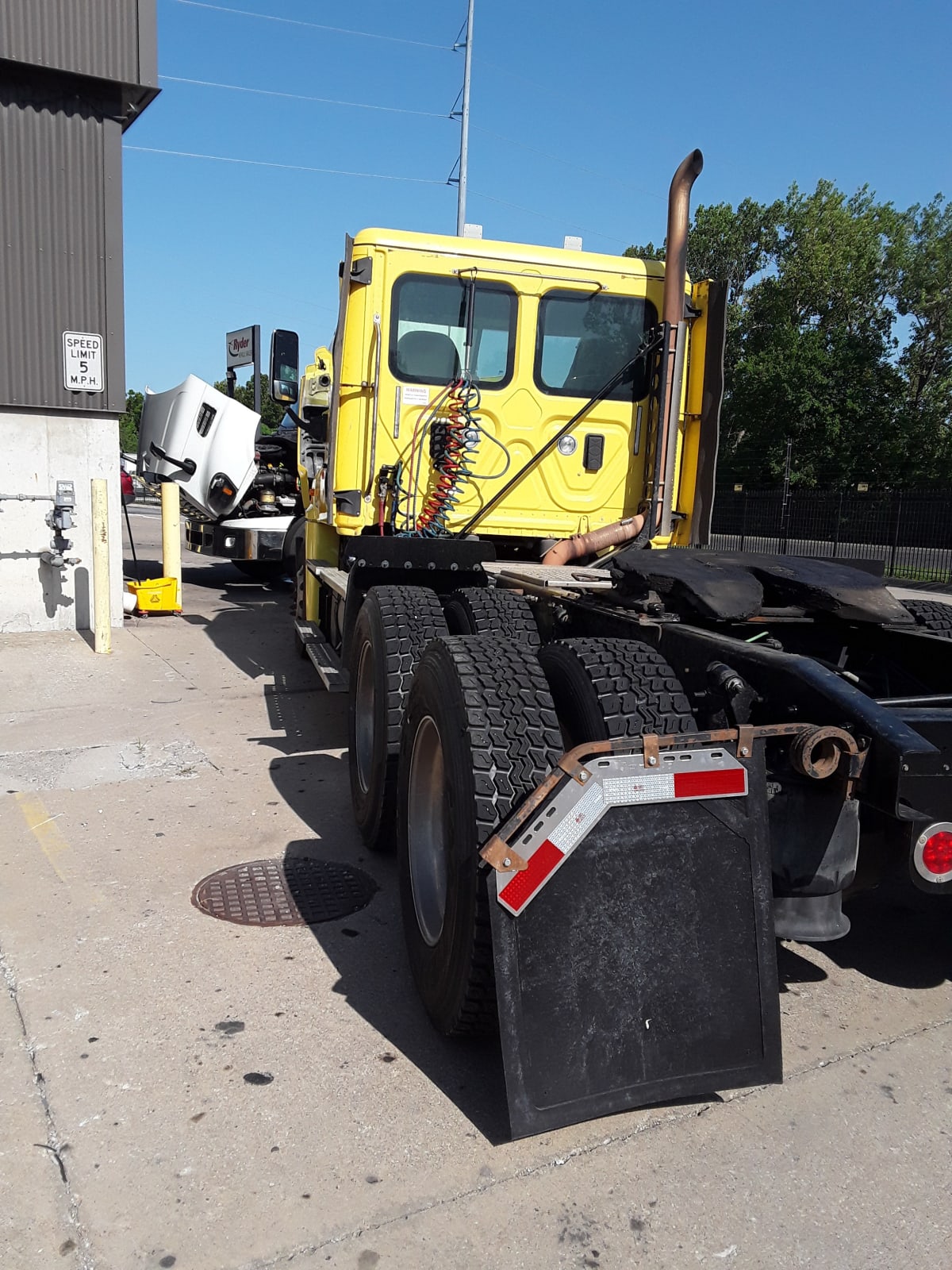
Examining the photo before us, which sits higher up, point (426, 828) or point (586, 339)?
point (586, 339)

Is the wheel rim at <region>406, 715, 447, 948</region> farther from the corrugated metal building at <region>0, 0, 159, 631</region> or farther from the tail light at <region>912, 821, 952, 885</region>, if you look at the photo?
the corrugated metal building at <region>0, 0, 159, 631</region>

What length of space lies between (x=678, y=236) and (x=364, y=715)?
10.8ft

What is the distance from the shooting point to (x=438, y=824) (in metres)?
3.34

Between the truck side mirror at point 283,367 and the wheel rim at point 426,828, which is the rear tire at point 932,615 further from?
the truck side mirror at point 283,367

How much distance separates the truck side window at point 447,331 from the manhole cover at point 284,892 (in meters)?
3.05

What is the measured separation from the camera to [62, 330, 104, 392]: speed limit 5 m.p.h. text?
30.4 ft

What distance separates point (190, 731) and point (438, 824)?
147 inches

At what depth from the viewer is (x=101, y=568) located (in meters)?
8.79

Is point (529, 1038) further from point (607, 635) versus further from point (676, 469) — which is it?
point (676, 469)

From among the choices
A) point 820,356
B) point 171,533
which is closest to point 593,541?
point 171,533

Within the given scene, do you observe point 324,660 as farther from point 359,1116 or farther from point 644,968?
point 644,968

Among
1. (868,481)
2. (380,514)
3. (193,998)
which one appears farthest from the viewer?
(868,481)

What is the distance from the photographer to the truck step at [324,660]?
5.47 meters

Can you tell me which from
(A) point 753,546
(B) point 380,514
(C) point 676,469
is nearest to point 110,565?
(B) point 380,514
